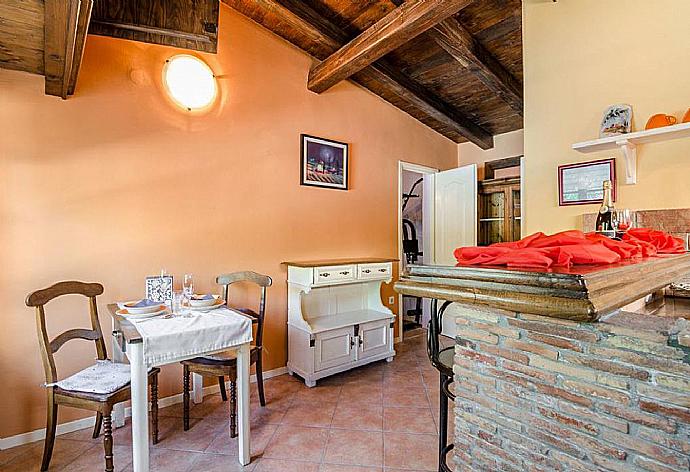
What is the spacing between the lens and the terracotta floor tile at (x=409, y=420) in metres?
2.47

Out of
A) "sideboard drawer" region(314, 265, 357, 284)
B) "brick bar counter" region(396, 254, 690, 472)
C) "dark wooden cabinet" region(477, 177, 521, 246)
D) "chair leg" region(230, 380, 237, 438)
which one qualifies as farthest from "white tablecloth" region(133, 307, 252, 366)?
"dark wooden cabinet" region(477, 177, 521, 246)

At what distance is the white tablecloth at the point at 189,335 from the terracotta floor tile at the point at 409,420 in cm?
124

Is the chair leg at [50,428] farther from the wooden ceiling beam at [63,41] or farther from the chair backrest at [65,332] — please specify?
the wooden ceiling beam at [63,41]

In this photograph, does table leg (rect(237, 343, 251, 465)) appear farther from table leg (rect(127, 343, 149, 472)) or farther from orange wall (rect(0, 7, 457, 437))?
orange wall (rect(0, 7, 457, 437))

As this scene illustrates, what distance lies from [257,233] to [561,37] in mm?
2796

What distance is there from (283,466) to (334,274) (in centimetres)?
160

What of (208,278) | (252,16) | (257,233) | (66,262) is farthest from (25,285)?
(252,16)

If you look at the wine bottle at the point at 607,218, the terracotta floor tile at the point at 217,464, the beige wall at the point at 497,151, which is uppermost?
the beige wall at the point at 497,151

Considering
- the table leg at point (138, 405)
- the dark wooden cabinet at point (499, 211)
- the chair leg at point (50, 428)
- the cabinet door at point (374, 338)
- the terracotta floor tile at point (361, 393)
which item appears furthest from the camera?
the dark wooden cabinet at point (499, 211)

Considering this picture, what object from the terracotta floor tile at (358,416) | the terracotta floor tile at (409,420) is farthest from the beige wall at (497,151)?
the terracotta floor tile at (358,416)

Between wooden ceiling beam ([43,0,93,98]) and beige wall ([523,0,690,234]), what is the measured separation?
281cm

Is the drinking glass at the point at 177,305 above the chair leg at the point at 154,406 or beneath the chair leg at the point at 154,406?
above

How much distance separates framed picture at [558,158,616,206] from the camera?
2398mm

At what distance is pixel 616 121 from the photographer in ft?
7.57
